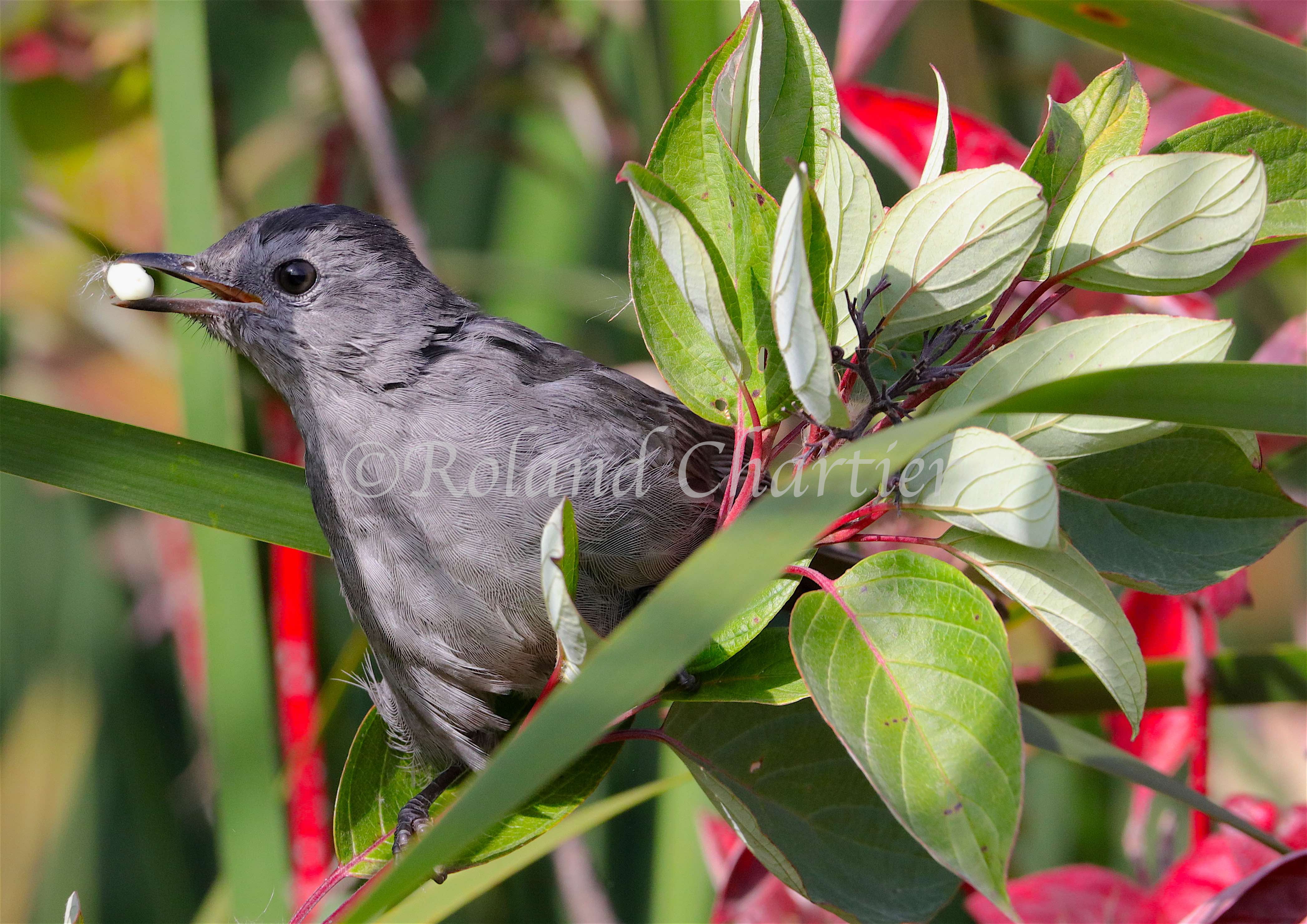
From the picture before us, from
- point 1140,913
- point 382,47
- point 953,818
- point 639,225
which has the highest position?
point 382,47

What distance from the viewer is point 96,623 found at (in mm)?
2465

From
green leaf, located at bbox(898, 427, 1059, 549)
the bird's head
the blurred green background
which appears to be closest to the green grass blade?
the bird's head

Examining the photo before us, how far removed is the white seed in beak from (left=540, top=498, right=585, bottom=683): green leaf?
95cm

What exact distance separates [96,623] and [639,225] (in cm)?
226

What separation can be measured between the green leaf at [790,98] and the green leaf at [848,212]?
5 cm

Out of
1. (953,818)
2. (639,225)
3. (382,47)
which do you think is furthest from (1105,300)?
(382,47)

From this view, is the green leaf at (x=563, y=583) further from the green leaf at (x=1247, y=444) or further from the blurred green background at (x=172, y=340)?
the blurred green background at (x=172, y=340)

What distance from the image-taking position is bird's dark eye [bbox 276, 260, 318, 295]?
1442 millimetres

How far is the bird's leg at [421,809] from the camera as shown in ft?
3.59

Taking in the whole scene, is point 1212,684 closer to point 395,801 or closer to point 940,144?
point 940,144

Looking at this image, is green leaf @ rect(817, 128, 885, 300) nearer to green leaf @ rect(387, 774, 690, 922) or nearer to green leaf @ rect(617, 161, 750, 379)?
green leaf @ rect(617, 161, 750, 379)

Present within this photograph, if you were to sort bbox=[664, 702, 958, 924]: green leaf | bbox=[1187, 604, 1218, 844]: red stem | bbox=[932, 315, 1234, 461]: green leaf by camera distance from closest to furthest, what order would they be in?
bbox=[932, 315, 1234, 461]: green leaf, bbox=[664, 702, 958, 924]: green leaf, bbox=[1187, 604, 1218, 844]: red stem

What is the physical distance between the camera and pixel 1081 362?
73cm

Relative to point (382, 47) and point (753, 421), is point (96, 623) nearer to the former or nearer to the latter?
point (382, 47)
